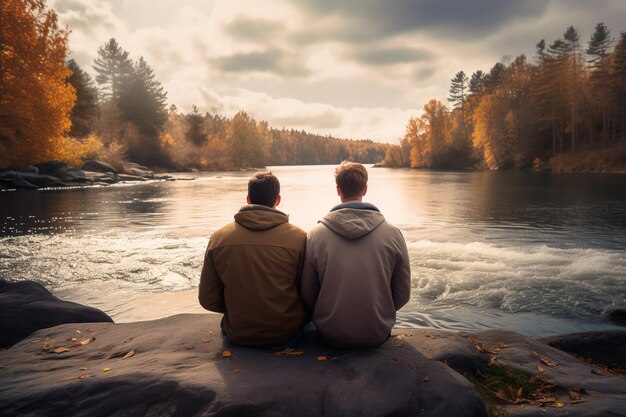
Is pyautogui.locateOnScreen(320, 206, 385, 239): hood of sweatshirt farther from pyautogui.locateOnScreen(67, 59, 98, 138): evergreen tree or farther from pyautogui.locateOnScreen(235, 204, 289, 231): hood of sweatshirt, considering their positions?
pyautogui.locateOnScreen(67, 59, 98, 138): evergreen tree

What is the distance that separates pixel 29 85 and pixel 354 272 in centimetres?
3679

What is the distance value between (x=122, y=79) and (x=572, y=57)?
74.7m

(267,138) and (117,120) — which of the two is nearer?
(117,120)

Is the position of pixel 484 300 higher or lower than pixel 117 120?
lower

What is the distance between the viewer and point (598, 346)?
5746mm

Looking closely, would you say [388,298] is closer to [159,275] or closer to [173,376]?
[173,376]

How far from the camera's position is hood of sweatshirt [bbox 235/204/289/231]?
3875 millimetres

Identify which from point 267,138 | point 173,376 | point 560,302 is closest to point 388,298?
point 173,376

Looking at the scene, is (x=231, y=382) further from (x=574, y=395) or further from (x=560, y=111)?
(x=560, y=111)

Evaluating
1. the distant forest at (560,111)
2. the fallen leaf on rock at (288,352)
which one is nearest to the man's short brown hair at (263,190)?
the fallen leaf on rock at (288,352)

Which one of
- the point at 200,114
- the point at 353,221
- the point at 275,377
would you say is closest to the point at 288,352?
the point at 275,377

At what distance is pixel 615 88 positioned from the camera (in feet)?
183

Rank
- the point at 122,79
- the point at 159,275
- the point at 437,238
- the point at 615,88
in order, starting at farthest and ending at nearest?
the point at 122,79, the point at 615,88, the point at 437,238, the point at 159,275

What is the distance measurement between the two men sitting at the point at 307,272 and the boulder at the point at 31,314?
304cm
